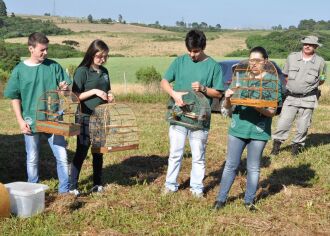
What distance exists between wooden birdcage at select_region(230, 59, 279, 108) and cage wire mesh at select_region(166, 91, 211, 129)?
1.33ft

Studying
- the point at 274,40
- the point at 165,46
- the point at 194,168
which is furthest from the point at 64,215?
the point at 165,46

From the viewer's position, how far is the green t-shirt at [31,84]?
4984 millimetres

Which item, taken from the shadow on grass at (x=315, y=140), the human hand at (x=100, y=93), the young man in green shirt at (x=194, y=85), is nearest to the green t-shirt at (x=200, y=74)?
the young man in green shirt at (x=194, y=85)

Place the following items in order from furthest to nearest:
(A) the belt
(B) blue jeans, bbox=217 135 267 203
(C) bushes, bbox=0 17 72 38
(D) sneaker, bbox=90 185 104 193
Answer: (C) bushes, bbox=0 17 72 38
(A) the belt
(D) sneaker, bbox=90 185 104 193
(B) blue jeans, bbox=217 135 267 203

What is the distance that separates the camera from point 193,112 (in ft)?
17.2

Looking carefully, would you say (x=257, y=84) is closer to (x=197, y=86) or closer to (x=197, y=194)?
(x=197, y=86)

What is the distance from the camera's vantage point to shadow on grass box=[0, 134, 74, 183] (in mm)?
6336

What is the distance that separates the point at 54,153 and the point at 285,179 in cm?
319

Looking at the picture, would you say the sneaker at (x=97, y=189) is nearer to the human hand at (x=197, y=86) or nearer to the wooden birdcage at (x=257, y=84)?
the human hand at (x=197, y=86)

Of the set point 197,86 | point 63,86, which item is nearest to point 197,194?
point 197,86

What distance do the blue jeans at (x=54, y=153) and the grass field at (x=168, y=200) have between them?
0.66 feet

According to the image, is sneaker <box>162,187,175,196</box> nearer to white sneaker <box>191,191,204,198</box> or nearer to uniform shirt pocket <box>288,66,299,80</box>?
white sneaker <box>191,191,204,198</box>

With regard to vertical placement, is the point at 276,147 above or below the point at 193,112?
below

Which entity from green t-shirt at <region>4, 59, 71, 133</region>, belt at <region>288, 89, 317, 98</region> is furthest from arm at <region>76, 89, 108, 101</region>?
belt at <region>288, 89, 317, 98</region>
